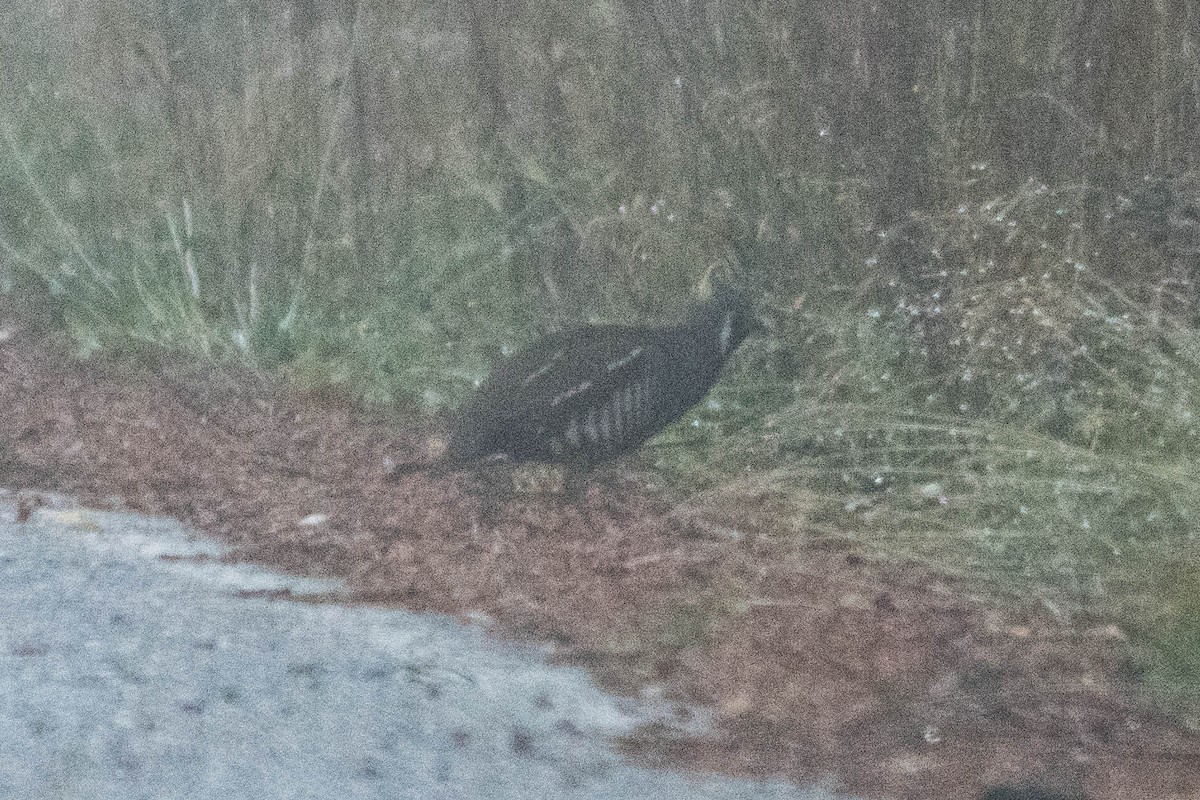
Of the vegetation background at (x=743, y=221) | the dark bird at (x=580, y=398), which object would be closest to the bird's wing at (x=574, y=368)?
the dark bird at (x=580, y=398)

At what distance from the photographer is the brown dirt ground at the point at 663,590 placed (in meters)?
3.69

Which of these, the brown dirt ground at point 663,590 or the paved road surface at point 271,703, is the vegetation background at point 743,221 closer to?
the brown dirt ground at point 663,590

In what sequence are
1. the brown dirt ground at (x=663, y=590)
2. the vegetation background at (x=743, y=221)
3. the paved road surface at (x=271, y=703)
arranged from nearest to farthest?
the paved road surface at (x=271, y=703) → the brown dirt ground at (x=663, y=590) → the vegetation background at (x=743, y=221)

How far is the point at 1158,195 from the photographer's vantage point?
5.83m

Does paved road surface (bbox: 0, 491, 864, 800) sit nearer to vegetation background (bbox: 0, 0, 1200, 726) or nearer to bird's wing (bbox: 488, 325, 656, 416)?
bird's wing (bbox: 488, 325, 656, 416)

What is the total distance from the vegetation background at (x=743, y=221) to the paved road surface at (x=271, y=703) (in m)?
1.33

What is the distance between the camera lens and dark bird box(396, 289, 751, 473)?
5328 millimetres

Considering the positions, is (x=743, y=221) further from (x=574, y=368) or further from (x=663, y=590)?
(x=663, y=590)

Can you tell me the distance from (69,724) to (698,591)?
71.0 inches

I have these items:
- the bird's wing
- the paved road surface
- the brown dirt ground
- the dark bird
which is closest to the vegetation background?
the brown dirt ground

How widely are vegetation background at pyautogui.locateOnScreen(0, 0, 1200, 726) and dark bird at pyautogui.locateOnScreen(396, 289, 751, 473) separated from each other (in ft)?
A: 1.10


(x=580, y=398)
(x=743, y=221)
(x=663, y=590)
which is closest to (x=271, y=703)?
(x=663, y=590)

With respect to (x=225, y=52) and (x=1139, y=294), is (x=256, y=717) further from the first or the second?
(x=225, y=52)

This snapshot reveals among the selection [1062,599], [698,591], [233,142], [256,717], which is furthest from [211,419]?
[1062,599]
